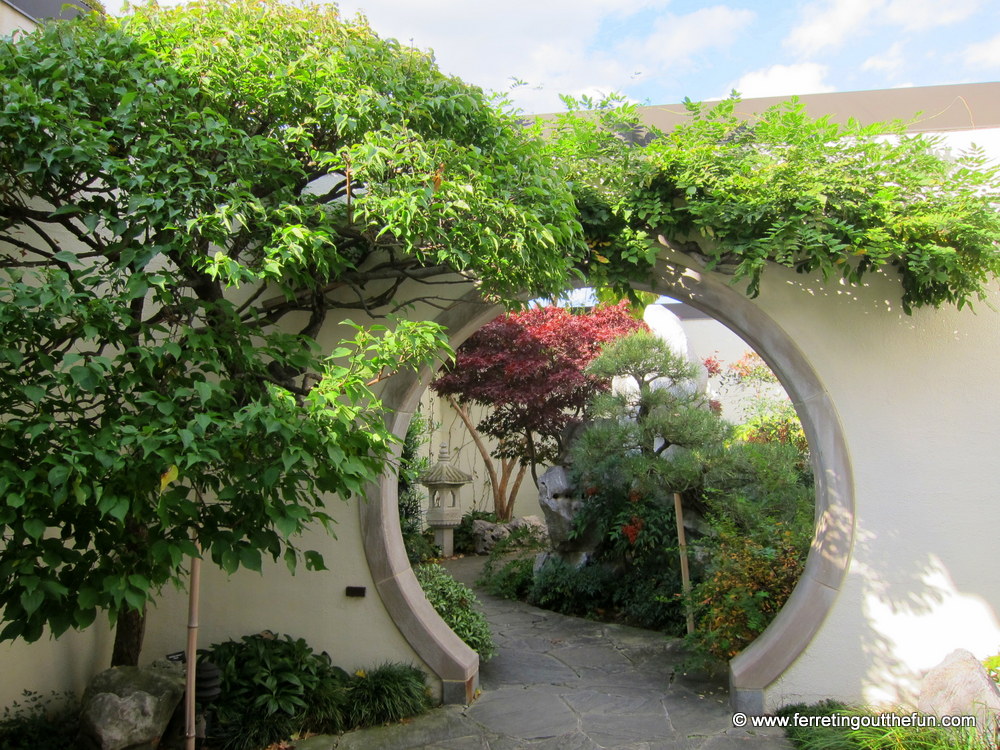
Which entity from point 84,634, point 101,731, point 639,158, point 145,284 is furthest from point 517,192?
point 84,634

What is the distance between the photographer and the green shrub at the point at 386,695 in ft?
13.2

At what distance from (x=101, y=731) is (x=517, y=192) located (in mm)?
2779

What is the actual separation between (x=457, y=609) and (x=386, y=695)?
1.18 meters

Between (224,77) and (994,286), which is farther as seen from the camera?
(994,286)

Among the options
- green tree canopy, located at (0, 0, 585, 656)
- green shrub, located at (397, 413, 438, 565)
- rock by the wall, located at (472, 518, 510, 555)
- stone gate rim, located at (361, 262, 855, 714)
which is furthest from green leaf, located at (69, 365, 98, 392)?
rock by the wall, located at (472, 518, 510, 555)

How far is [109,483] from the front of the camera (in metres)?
2.42

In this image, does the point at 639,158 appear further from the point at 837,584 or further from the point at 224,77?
the point at 837,584

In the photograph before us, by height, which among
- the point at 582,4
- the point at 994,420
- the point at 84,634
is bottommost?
the point at 84,634

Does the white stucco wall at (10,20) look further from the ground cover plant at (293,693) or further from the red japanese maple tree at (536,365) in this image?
the red japanese maple tree at (536,365)

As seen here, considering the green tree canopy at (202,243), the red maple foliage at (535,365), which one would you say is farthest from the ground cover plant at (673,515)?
the green tree canopy at (202,243)

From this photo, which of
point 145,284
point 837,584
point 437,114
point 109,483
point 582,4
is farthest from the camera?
point 582,4

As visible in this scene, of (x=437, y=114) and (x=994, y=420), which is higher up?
(x=437, y=114)

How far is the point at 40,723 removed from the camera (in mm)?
3527

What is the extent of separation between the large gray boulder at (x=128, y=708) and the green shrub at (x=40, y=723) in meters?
0.15
